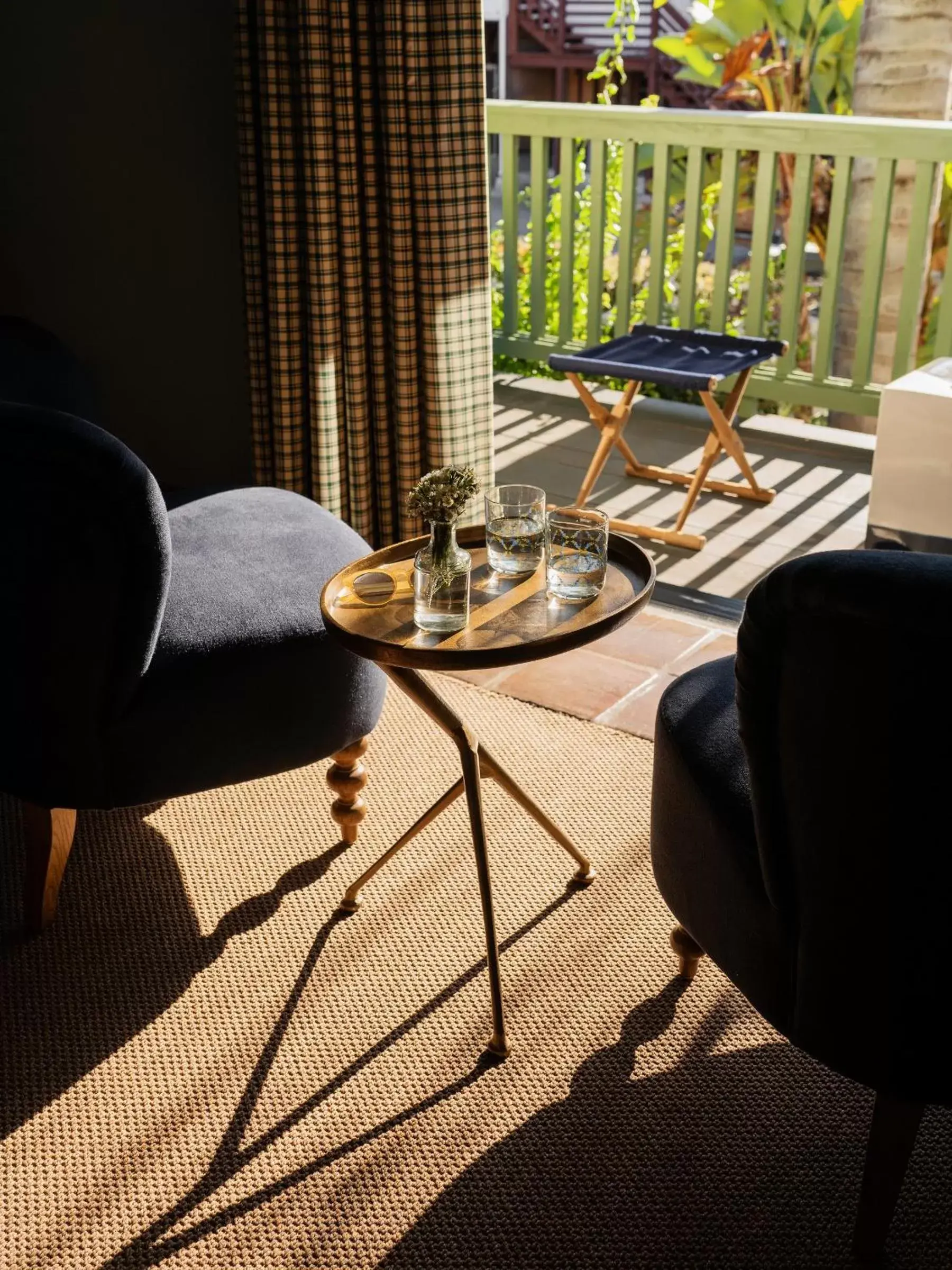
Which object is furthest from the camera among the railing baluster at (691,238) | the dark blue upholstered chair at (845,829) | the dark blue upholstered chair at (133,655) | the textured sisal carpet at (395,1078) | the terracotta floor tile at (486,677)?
the railing baluster at (691,238)

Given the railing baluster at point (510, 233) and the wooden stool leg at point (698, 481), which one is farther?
the railing baluster at point (510, 233)

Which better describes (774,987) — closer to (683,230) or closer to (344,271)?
(344,271)

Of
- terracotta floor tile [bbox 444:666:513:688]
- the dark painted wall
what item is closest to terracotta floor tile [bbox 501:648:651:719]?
terracotta floor tile [bbox 444:666:513:688]

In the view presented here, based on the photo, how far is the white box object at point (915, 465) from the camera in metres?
2.96

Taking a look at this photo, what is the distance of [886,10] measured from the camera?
173 inches

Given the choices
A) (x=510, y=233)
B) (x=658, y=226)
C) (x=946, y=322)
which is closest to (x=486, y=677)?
(x=946, y=322)

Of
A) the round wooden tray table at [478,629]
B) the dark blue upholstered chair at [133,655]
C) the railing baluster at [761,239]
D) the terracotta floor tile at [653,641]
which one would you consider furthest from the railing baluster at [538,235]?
the round wooden tray table at [478,629]

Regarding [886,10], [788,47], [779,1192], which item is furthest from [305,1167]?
[788,47]

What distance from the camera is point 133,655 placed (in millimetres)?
1938

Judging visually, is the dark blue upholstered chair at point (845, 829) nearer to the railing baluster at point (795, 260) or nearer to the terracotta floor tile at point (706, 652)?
the terracotta floor tile at point (706, 652)

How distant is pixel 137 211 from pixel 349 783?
7.04 feet

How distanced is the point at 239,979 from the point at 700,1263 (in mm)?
825

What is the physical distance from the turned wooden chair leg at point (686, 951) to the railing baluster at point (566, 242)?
3.26m

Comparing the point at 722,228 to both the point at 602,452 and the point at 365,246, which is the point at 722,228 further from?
the point at 365,246
